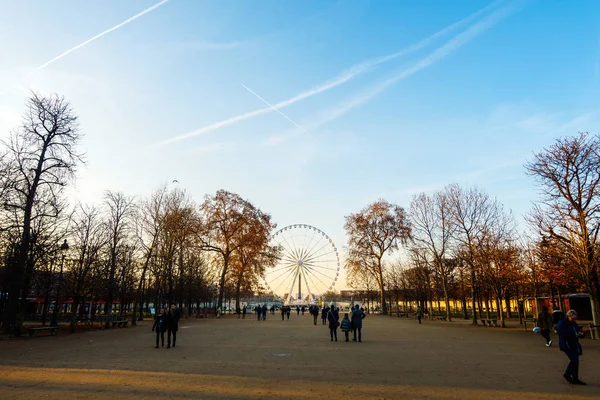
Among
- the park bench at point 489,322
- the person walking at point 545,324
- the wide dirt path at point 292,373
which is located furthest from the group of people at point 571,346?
the park bench at point 489,322

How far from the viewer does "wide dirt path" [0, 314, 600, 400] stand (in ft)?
28.0

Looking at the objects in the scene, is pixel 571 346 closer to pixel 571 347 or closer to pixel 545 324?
pixel 571 347

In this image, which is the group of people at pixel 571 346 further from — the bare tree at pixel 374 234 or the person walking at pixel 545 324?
the bare tree at pixel 374 234

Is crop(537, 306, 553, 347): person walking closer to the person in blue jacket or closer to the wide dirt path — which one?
the wide dirt path

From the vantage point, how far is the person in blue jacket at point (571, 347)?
377 inches

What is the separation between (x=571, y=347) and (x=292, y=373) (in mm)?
6681

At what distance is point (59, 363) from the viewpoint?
12.9 meters

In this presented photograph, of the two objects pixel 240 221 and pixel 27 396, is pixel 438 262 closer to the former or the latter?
pixel 240 221

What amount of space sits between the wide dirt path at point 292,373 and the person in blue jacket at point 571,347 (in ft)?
0.98

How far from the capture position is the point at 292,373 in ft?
35.6

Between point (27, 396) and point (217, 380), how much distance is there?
3820 millimetres

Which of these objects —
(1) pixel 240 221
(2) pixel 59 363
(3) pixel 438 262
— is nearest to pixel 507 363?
(2) pixel 59 363

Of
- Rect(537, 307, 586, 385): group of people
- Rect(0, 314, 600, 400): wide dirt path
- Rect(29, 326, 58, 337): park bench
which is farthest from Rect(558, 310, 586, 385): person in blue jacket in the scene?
Rect(29, 326, 58, 337): park bench

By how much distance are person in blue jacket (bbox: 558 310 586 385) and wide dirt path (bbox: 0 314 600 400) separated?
0.98 feet
